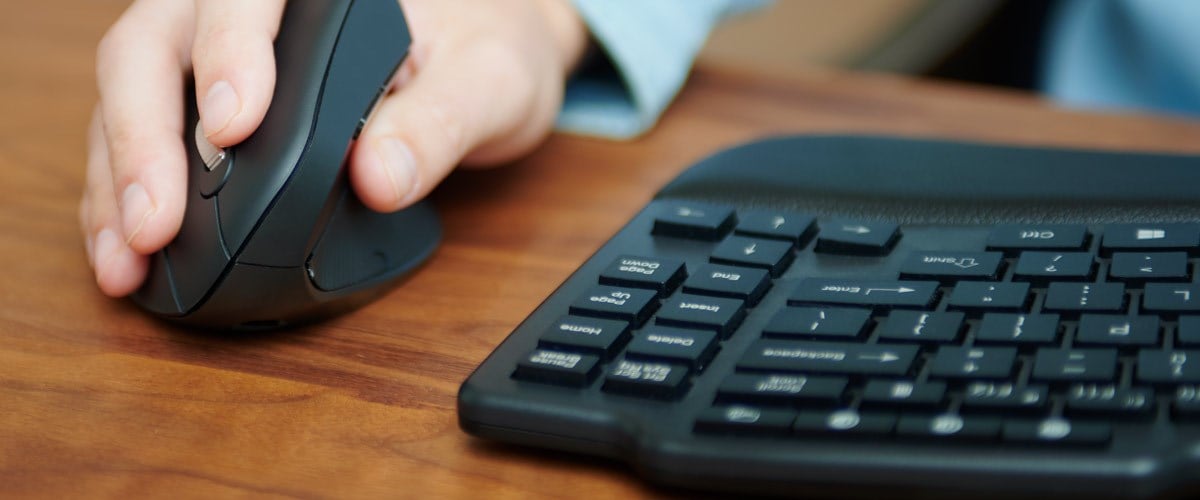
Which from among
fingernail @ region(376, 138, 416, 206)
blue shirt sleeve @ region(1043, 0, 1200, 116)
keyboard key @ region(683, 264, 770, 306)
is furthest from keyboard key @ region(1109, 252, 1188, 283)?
blue shirt sleeve @ region(1043, 0, 1200, 116)

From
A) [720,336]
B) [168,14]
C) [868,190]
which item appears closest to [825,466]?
[720,336]

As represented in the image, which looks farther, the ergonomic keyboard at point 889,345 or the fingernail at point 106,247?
the fingernail at point 106,247

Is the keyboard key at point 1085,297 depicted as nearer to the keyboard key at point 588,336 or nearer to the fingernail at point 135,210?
the keyboard key at point 588,336

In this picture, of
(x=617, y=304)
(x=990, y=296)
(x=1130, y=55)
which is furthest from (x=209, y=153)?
(x=1130, y=55)

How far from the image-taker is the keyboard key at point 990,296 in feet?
1.12

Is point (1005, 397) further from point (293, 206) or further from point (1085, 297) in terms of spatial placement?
point (293, 206)

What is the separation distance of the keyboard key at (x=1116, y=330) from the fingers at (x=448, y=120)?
236 millimetres

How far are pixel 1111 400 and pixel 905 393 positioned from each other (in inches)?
1.9

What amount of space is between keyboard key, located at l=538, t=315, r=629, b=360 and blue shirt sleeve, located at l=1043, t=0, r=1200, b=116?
486 millimetres

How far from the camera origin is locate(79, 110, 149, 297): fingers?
42 centimetres

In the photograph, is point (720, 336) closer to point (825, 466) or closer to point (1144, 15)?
point (825, 466)

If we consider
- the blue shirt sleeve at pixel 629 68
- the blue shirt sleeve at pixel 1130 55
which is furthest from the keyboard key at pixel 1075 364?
the blue shirt sleeve at pixel 1130 55

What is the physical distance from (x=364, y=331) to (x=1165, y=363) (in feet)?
0.84

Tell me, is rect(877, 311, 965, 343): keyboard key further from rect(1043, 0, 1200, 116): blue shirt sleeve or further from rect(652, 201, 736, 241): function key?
rect(1043, 0, 1200, 116): blue shirt sleeve
